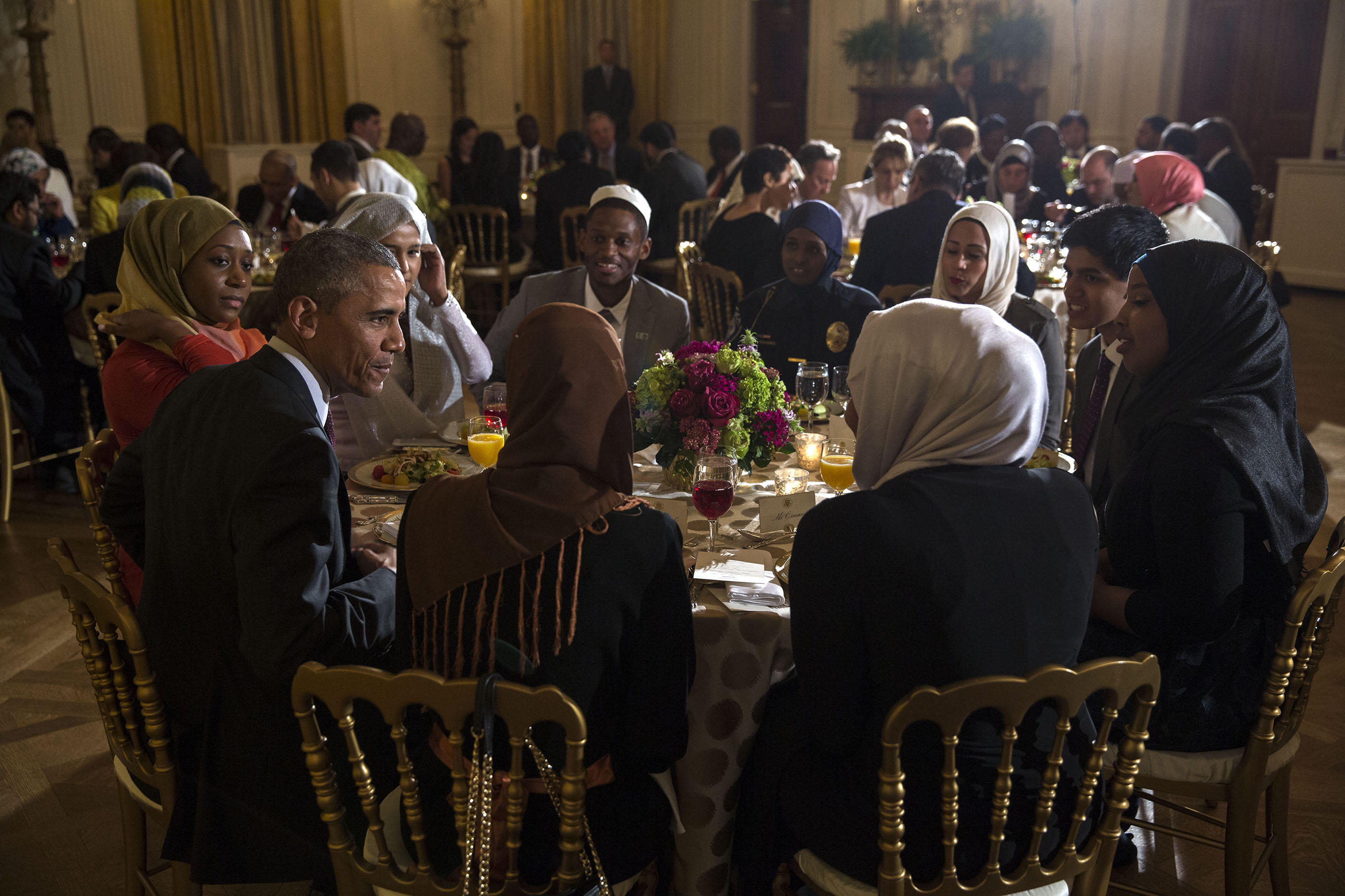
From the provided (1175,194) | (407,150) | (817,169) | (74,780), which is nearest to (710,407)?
(74,780)

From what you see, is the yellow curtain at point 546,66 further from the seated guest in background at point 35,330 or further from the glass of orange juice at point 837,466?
the glass of orange juice at point 837,466

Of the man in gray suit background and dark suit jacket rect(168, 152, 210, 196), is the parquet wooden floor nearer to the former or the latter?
the man in gray suit background

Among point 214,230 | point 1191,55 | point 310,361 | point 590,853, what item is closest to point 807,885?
point 590,853

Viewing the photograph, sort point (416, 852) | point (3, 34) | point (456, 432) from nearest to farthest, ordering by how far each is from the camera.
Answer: point (416, 852) → point (456, 432) → point (3, 34)

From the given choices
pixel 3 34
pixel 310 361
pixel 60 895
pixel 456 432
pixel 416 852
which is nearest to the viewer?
pixel 416 852

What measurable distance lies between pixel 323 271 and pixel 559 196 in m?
5.18

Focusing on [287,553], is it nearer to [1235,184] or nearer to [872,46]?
[1235,184]

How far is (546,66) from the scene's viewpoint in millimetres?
11250

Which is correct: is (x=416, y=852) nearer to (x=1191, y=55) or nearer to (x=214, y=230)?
(x=214, y=230)

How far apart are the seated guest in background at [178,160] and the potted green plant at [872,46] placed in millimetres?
6397

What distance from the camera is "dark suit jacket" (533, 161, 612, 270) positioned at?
6734mm

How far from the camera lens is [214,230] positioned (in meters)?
2.48

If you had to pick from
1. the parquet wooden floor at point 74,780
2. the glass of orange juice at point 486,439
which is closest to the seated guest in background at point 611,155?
the parquet wooden floor at point 74,780

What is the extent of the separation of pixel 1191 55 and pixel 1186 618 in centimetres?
971
